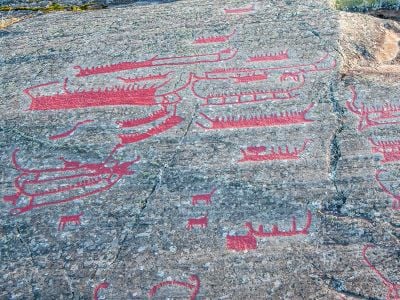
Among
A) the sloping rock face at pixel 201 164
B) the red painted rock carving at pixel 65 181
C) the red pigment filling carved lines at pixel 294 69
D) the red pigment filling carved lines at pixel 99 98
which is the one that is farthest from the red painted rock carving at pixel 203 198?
the red pigment filling carved lines at pixel 294 69

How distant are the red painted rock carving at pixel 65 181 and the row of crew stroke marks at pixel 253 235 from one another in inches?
52.4

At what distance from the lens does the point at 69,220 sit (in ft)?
15.8

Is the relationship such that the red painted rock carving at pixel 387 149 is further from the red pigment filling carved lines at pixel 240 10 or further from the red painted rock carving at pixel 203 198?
the red pigment filling carved lines at pixel 240 10

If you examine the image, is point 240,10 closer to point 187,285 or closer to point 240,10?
point 240,10

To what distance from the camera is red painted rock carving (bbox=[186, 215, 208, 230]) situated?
182 inches

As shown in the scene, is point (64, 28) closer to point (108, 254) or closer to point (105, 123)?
point (105, 123)

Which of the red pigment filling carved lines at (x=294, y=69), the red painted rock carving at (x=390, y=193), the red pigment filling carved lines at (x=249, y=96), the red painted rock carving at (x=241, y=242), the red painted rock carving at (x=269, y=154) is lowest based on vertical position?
the red painted rock carving at (x=241, y=242)

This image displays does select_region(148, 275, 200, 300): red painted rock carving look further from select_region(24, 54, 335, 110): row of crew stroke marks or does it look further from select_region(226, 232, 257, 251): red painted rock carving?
select_region(24, 54, 335, 110): row of crew stroke marks

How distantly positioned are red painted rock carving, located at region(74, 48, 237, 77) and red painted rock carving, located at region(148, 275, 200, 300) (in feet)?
10.5

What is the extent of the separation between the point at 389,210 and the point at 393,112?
53.6 inches

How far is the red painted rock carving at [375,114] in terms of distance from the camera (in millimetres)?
5402

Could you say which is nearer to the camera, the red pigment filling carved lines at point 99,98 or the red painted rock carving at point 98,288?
the red painted rock carving at point 98,288

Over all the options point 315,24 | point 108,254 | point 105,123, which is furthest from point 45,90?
point 315,24

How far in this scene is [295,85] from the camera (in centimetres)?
602
